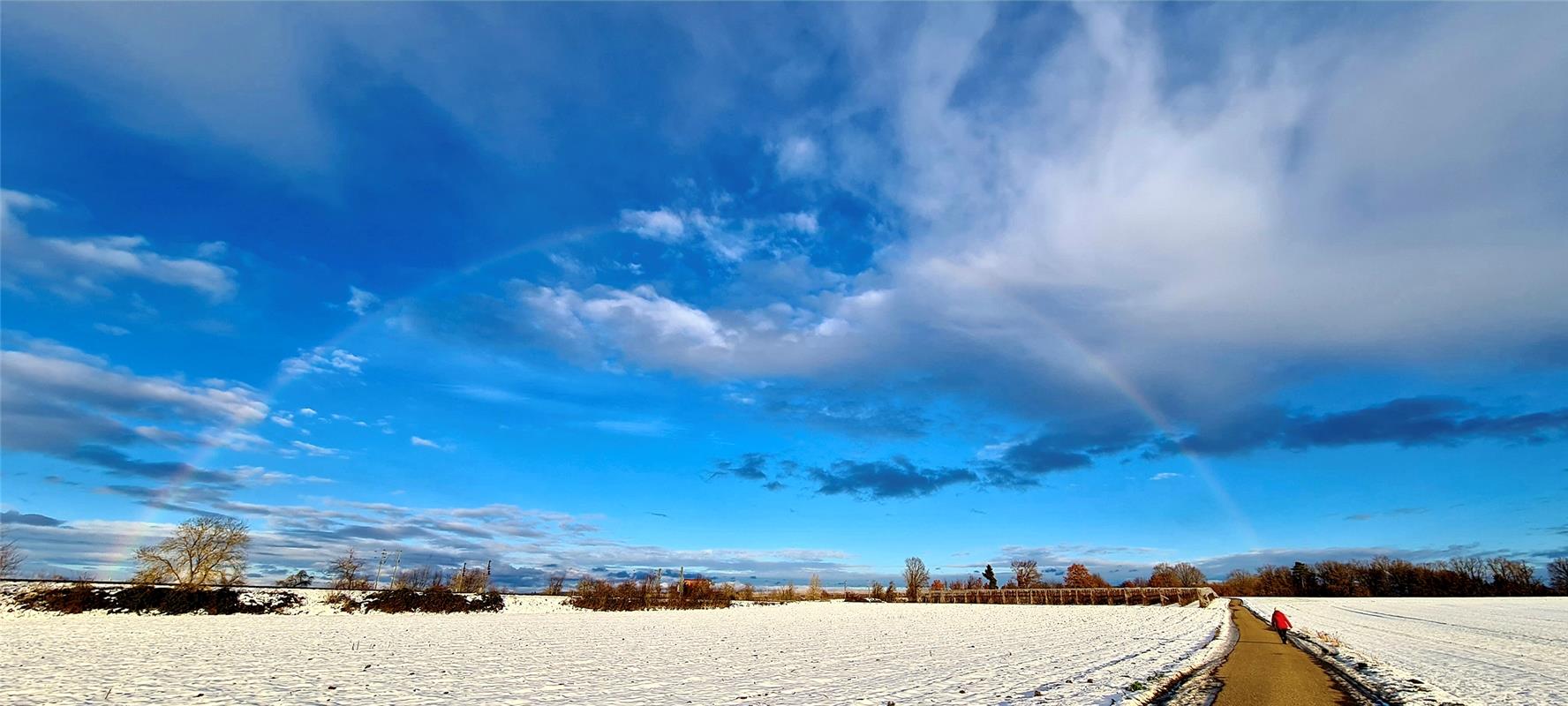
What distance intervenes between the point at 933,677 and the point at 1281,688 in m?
8.92

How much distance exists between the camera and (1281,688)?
16.8 m

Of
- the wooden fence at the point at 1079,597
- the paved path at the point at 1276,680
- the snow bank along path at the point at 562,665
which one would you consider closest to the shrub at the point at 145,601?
the snow bank along path at the point at 562,665

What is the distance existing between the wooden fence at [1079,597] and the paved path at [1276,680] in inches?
2633

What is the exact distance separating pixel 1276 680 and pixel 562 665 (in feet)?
73.2

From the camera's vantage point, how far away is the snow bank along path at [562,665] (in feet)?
52.7

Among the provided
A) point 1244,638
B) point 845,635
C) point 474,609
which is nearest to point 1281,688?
point 1244,638

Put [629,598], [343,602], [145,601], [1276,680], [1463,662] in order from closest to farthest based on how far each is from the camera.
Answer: [1276,680], [1463,662], [145,601], [343,602], [629,598]

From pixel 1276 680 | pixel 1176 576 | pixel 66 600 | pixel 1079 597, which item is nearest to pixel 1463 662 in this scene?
pixel 1276 680

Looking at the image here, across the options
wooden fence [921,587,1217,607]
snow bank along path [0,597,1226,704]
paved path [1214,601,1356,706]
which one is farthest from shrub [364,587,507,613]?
wooden fence [921,587,1217,607]

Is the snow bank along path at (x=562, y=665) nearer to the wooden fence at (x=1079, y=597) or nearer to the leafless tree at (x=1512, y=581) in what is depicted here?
the wooden fence at (x=1079, y=597)

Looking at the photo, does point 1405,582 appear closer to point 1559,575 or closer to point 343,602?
point 1559,575

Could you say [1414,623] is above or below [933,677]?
below

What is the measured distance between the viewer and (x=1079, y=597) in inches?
4082

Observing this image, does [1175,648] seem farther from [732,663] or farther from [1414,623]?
[1414,623]
